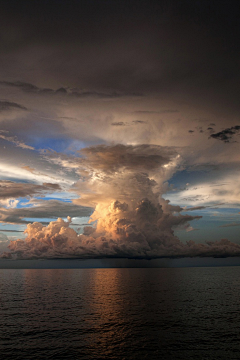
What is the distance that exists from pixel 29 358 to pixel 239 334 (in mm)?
36913

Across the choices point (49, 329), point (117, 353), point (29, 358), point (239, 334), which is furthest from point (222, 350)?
point (49, 329)

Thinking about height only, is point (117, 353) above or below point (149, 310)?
above

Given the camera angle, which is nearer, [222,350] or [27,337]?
[222,350]

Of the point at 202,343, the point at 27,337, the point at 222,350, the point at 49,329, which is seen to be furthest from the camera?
the point at 49,329

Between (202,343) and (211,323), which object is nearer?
(202,343)

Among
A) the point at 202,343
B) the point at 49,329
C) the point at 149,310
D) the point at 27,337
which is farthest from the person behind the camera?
the point at 149,310

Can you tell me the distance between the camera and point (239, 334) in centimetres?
4306

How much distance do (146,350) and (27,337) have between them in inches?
849

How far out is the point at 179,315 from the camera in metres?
58.4

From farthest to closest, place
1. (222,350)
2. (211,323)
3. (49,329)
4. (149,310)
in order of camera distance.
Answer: (149,310) < (211,323) < (49,329) < (222,350)

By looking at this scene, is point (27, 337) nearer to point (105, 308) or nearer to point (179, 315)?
point (105, 308)

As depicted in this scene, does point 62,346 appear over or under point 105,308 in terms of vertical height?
over

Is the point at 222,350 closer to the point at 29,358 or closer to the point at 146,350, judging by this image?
the point at 146,350

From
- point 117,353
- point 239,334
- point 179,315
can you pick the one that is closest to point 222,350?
point 239,334
